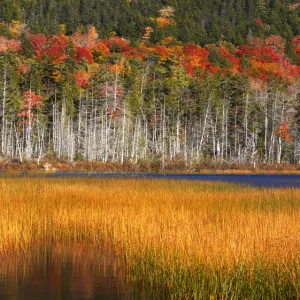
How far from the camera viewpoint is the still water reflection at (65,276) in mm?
10096

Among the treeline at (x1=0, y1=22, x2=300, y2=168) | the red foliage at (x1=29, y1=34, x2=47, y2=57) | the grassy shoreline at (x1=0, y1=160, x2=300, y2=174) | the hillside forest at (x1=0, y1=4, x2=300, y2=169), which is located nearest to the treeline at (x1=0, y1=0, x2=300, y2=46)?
the red foliage at (x1=29, y1=34, x2=47, y2=57)

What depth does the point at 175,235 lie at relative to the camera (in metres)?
11.0

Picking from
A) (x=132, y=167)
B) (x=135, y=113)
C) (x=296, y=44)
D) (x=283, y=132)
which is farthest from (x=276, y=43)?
(x=132, y=167)

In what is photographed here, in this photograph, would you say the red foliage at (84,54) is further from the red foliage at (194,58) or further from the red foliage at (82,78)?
the red foliage at (82,78)

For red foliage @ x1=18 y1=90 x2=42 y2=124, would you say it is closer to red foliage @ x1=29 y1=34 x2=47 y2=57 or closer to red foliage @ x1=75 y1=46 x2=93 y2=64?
red foliage @ x1=75 y1=46 x2=93 y2=64

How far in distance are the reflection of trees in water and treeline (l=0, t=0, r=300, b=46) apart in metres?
91.4

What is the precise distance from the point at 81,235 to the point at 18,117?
Result: 44129mm

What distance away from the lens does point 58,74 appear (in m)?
60.4

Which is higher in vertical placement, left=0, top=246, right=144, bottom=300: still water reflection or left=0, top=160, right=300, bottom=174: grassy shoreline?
left=0, top=160, right=300, bottom=174: grassy shoreline

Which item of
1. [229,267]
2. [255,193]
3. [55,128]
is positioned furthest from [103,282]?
[55,128]

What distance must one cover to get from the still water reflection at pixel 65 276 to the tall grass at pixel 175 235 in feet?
1.06

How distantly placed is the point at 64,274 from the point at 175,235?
2279mm

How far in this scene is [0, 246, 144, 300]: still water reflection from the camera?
33.1 ft

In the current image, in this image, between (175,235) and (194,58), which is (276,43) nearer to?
(194,58)
